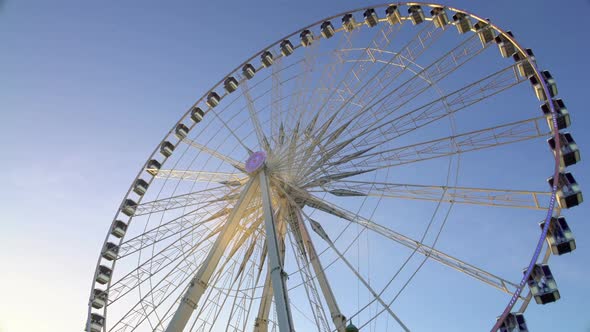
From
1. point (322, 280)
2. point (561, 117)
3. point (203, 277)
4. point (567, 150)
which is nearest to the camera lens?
point (567, 150)

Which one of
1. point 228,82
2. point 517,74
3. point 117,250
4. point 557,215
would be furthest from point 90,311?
point 517,74

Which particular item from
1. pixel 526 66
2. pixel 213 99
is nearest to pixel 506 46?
pixel 526 66

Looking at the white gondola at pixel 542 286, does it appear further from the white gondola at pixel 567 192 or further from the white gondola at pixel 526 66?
the white gondola at pixel 526 66

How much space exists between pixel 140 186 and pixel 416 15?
13924mm

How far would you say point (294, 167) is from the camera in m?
16.9

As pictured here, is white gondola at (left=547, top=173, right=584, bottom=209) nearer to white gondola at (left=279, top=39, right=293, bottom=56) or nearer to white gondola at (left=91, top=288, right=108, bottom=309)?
white gondola at (left=279, top=39, right=293, bottom=56)

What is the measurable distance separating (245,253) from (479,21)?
12130 mm

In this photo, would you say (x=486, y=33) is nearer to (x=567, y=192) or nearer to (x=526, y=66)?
(x=526, y=66)

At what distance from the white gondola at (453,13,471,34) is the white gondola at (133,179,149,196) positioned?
14762mm

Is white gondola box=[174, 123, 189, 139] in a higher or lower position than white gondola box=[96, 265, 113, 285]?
higher

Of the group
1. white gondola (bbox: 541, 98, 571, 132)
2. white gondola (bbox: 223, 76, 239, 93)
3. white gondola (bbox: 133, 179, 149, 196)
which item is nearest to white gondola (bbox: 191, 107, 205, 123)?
white gondola (bbox: 223, 76, 239, 93)

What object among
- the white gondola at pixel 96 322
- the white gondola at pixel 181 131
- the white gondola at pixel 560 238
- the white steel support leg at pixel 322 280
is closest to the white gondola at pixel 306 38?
the white gondola at pixel 181 131

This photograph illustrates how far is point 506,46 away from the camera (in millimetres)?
16641

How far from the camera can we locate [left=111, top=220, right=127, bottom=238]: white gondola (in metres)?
20.2
